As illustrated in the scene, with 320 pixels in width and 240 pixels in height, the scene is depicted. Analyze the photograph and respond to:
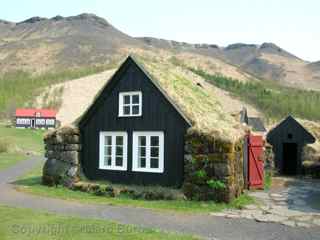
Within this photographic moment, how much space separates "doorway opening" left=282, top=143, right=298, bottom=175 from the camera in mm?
29659

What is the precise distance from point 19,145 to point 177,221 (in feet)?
119

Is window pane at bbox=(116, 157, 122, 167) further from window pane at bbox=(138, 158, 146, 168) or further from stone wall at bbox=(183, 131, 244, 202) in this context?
stone wall at bbox=(183, 131, 244, 202)

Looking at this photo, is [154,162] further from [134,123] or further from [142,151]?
[134,123]

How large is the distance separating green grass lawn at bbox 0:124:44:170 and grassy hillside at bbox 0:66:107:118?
28442 mm

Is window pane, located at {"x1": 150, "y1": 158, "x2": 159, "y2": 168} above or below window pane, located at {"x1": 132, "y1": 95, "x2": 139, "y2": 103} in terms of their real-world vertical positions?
below

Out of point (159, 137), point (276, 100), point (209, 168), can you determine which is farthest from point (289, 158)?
point (276, 100)

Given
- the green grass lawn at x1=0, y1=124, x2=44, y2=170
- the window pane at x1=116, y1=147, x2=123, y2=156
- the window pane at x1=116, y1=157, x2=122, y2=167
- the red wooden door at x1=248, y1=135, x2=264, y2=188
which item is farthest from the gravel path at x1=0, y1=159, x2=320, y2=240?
the green grass lawn at x1=0, y1=124, x2=44, y2=170

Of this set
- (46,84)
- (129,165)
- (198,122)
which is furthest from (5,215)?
(46,84)

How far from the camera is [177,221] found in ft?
37.4

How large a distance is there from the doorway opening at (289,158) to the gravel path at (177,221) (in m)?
19.1

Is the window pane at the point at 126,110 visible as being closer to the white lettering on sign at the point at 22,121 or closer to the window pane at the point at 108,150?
the window pane at the point at 108,150

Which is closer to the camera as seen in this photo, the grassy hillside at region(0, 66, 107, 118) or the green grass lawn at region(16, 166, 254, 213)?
the green grass lawn at region(16, 166, 254, 213)

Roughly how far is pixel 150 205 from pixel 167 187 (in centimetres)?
184

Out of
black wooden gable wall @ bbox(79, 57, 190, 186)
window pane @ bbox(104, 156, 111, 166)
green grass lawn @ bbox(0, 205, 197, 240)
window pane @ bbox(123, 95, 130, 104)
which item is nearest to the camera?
green grass lawn @ bbox(0, 205, 197, 240)
